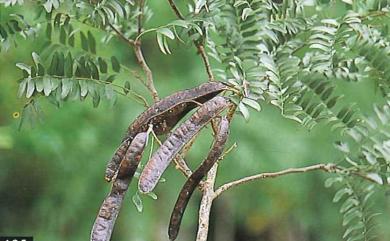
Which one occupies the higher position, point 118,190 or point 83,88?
point 83,88

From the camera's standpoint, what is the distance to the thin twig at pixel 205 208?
757 mm

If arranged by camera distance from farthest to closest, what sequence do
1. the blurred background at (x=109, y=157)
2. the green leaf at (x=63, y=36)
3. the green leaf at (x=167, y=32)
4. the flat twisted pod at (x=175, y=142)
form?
the blurred background at (x=109, y=157) → the green leaf at (x=63, y=36) → the green leaf at (x=167, y=32) → the flat twisted pod at (x=175, y=142)

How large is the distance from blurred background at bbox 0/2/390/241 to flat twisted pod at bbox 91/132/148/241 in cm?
71

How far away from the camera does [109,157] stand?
146cm

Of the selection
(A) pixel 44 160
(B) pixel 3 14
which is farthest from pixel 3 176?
(B) pixel 3 14

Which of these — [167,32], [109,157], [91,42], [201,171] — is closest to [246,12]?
[167,32]

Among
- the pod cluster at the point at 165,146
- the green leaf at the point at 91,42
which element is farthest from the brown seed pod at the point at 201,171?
the green leaf at the point at 91,42

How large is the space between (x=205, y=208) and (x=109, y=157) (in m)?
0.72

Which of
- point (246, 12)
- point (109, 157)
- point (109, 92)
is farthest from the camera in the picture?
point (109, 157)

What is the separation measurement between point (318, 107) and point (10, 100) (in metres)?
0.89

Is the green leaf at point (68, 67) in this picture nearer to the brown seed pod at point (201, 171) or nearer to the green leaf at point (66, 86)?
the green leaf at point (66, 86)

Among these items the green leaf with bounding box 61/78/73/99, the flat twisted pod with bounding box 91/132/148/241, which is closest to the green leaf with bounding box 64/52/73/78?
the green leaf with bounding box 61/78/73/99

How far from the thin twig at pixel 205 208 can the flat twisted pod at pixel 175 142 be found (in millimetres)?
149

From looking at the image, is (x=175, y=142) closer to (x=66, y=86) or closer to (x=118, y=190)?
(x=118, y=190)
